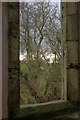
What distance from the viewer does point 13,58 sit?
1.76 m

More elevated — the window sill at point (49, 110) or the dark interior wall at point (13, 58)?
the dark interior wall at point (13, 58)

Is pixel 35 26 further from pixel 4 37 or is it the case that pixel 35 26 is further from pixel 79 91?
pixel 79 91

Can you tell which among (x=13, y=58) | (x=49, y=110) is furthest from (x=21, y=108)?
(x=13, y=58)

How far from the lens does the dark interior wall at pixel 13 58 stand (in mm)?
1738

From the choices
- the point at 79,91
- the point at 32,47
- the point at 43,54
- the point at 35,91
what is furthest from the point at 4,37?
the point at 79,91

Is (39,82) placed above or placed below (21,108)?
above

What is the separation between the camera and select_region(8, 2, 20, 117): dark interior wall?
174 cm

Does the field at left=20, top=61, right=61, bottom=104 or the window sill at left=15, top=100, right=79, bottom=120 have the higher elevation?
the field at left=20, top=61, right=61, bottom=104

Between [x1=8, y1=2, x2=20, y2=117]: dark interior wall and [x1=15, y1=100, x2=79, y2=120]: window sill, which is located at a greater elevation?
[x1=8, y1=2, x2=20, y2=117]: dark interior wall

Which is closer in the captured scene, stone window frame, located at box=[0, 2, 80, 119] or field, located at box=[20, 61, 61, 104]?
stone window frame, located at box=[0, 2, 80, 119]

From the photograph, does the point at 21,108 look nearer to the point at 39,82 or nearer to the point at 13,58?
the point at 39,82

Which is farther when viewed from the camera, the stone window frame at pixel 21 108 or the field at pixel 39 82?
the field at pixel 39 82

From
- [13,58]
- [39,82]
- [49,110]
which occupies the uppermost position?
[13,58]

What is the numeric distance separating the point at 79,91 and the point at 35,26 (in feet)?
2.29
